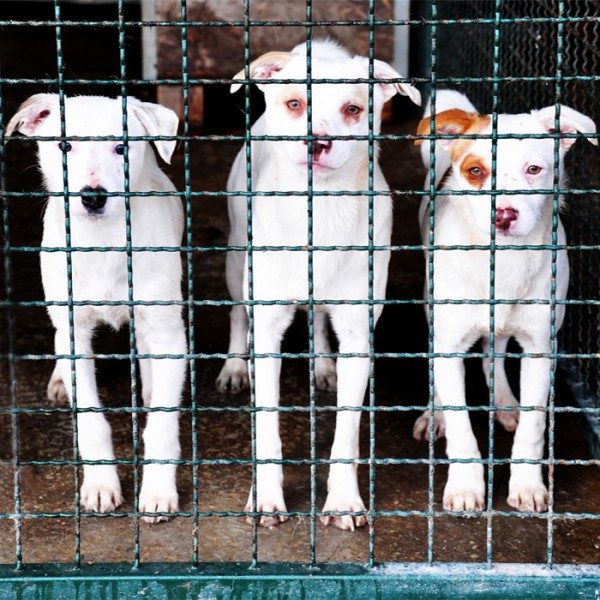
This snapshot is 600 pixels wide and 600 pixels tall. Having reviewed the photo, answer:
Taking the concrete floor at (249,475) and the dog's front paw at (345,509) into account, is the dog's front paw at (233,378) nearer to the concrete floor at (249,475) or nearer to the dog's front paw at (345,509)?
the concrete floor at (249,475)

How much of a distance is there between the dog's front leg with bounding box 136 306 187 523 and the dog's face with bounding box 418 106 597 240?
1.23m

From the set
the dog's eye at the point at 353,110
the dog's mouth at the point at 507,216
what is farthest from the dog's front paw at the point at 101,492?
the dog's mouth at the point at 507,216

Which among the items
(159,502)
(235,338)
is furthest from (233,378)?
→ (159,502)

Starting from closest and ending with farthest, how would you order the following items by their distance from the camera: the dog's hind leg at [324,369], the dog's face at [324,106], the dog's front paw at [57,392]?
1. the dog's face at [324,106]
2. the dog's front paw at [57,392]
3. the dog's hind leg at [324,369]

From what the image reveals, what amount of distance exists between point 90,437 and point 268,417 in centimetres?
69

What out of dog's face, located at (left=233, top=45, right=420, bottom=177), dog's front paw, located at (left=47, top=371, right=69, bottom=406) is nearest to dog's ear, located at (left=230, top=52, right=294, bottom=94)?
dog's face, located at (left=233, top=45, right=420, bottom=177)

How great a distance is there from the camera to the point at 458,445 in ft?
14.2

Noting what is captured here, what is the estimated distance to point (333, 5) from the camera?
912 centimetres

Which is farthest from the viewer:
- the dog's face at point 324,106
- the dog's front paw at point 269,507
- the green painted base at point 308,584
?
the dog's front paw at point 269,507

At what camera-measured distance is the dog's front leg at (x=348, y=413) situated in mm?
4211

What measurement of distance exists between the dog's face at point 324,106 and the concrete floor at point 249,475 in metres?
1.32

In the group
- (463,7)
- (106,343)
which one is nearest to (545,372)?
(106,343)

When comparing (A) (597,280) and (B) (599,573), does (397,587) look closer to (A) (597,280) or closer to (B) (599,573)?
(B) (599,573)

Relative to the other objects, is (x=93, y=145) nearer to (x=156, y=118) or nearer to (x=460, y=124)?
(x=156, y=118)
